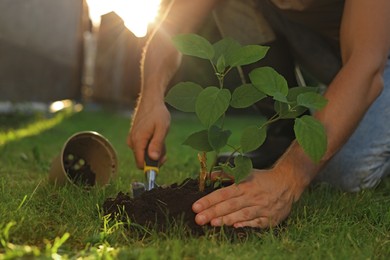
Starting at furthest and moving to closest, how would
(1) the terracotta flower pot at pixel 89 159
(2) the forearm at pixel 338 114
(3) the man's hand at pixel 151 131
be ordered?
(1) the terracotta flower pot at pixel 89 159 < (3) the man's hand at pixel 151 131 < (2) the forearm at pixel 338 114

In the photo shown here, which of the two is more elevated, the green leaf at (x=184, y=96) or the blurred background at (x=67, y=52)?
the green leaf at (x=184, y=96)

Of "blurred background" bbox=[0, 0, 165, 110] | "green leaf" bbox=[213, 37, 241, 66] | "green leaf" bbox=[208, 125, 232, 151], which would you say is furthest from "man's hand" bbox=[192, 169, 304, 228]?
"blurred background" bbox=[0, 0, 165, 110]

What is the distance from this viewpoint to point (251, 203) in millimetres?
1806

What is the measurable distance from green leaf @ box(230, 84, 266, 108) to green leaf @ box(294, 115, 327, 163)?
0.45 feet

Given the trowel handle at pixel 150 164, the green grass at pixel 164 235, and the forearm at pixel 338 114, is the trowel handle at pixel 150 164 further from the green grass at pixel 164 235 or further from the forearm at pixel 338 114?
the forearm at pixel 338 114

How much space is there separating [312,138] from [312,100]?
0.38 ft

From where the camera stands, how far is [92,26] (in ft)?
27.0

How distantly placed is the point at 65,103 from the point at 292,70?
3.89 metres

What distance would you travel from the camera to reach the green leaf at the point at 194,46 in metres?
1.78

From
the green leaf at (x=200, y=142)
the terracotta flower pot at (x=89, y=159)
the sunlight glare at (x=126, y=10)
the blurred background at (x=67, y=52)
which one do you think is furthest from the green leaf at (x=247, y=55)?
the blurred background at (x=67, y=52)

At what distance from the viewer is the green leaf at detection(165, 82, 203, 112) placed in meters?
1.82

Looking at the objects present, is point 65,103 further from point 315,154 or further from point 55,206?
point 315,154

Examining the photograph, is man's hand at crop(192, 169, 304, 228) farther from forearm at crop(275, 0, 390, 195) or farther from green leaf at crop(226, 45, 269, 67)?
green leaf at crop(226, 45, 269, 67)

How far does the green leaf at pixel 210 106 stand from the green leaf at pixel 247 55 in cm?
12
